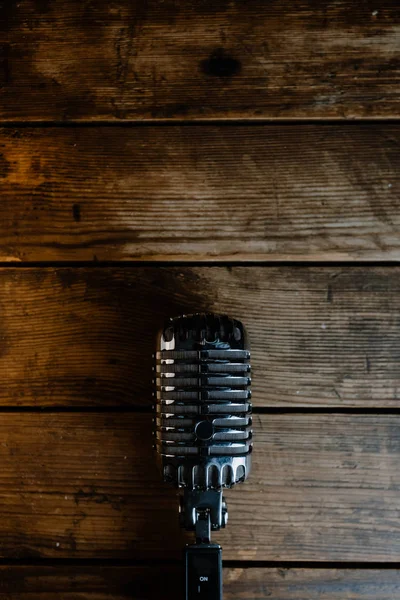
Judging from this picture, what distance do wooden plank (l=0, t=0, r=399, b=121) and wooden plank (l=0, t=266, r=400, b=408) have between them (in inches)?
10.3

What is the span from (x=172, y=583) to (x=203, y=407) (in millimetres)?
325

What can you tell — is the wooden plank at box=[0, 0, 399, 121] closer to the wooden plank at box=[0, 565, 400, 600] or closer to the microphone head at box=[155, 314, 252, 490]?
the microphone head at box=[155, 314, 252, 490]

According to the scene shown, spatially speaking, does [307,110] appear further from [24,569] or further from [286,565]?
[24,569]

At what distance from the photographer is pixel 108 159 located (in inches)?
37.0

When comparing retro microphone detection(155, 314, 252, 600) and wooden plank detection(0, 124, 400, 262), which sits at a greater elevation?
wooden plank detection(0, 124, 400, 262)

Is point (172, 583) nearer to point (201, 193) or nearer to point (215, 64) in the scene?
point (201, 193)

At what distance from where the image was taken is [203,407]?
29.7 inches

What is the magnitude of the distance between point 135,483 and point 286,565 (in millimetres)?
261

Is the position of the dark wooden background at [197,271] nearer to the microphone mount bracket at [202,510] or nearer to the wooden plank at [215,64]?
the wooden plank at [215,64]

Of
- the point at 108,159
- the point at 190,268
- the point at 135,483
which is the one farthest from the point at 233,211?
the point at 135,483

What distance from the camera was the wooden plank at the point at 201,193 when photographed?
923mm

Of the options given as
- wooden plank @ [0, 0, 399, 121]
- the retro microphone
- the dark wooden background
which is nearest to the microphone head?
the retro microphone

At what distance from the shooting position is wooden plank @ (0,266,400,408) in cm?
91

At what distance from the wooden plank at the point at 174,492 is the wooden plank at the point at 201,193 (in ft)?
0.88
